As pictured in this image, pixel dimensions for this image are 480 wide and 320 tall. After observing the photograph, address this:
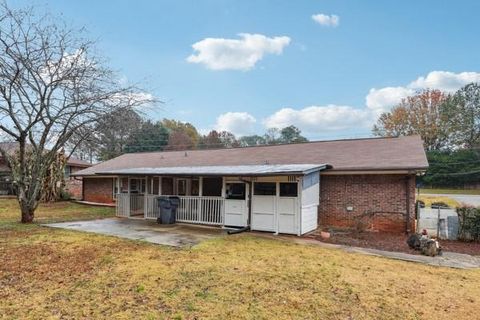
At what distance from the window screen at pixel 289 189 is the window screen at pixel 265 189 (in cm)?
26

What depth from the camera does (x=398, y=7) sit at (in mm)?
12953

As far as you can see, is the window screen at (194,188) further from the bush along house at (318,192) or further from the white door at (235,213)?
the white door at (235,213)

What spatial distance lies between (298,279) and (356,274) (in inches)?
52.0

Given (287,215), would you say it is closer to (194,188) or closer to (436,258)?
(436,258)

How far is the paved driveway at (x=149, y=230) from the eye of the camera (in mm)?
10243

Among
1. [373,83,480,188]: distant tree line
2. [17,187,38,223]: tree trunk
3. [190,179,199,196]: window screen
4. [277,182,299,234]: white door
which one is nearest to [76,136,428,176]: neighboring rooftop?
[190,179,199,196]: window screen

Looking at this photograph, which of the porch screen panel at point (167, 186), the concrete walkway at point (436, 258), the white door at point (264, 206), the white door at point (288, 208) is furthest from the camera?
the porch screen panel at point (167, 186)

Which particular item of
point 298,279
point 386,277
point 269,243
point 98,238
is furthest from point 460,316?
point 98,238

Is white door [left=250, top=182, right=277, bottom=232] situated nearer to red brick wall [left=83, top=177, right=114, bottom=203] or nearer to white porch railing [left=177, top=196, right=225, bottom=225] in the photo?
white porch railing [left=177, top=196, right=225, bottom=225]

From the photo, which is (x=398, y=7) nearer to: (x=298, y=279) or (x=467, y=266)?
(x=467, y=266)

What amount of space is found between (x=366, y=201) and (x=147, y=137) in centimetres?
4073

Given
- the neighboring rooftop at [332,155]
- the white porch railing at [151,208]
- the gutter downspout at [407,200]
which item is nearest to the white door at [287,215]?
the neighboring rooftop at [332,155]

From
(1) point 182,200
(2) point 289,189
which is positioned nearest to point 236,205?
(2) point 289,189

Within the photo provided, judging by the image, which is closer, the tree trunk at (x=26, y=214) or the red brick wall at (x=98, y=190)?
the tree trunk at (x=26, y=214)
